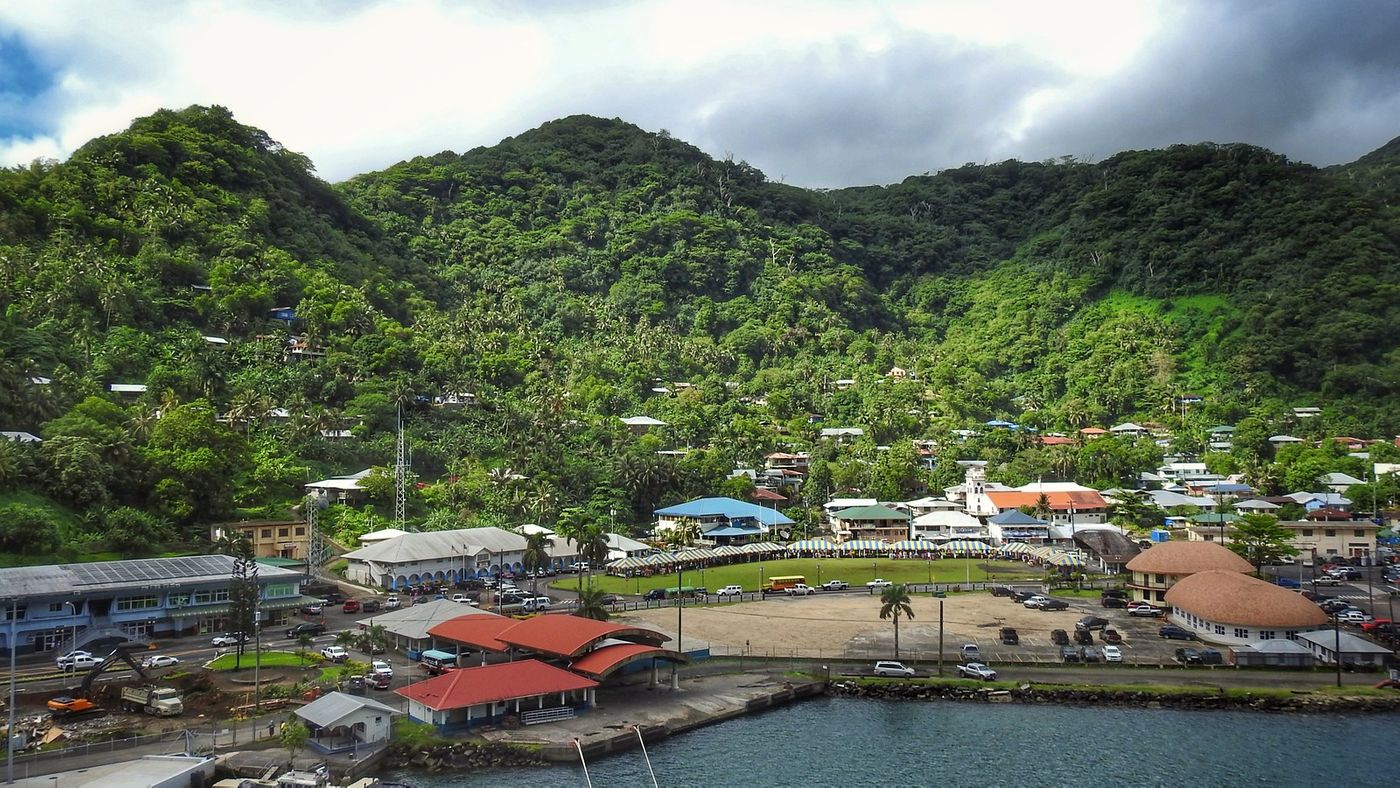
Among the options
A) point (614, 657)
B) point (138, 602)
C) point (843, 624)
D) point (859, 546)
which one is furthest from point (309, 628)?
point (859, 546)

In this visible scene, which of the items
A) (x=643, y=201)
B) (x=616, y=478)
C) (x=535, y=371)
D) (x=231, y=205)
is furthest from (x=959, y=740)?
(x=643, y=201)

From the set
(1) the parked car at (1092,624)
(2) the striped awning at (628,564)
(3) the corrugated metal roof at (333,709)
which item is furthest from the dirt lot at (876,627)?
(3) the corrugated metal roof at (333,709)

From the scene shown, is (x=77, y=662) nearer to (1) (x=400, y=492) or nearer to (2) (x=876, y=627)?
(1) (x=400, y=492)

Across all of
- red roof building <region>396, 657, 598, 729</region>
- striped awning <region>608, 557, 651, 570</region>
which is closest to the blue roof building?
striped awning <region>608, 557, 651, 570</region>

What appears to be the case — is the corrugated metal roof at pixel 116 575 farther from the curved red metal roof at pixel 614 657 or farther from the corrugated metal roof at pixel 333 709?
the curved red metal roof at pixel 614 657

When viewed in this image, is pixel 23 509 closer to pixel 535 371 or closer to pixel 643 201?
pixel 535 371
